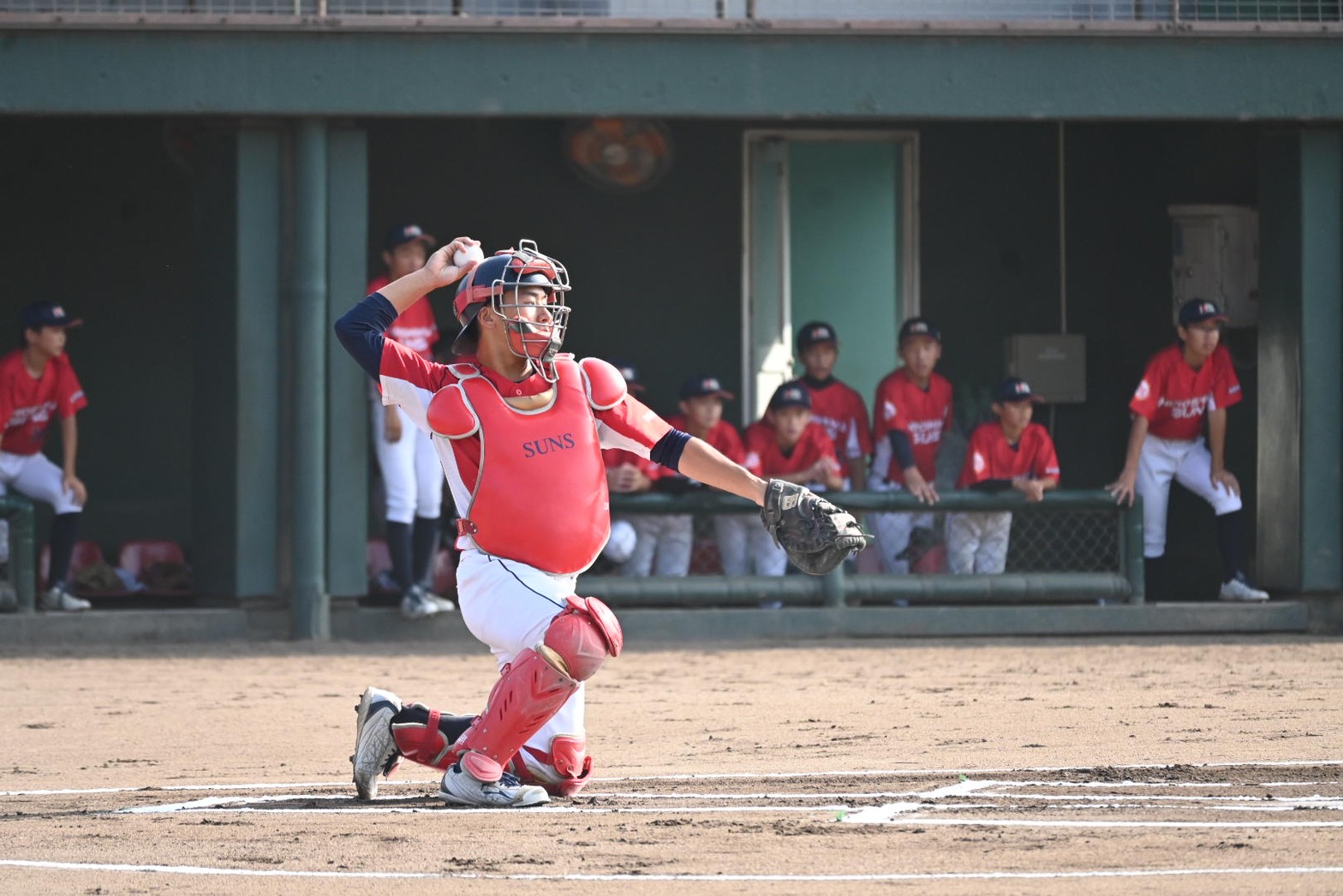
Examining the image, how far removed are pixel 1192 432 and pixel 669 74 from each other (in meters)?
3.64

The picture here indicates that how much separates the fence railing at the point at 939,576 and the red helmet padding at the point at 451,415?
4.86 m

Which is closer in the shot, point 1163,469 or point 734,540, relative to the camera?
point 734,540

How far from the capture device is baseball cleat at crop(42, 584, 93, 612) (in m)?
10.2

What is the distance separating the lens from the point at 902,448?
424 inches

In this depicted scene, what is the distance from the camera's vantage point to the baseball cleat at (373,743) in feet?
17.8

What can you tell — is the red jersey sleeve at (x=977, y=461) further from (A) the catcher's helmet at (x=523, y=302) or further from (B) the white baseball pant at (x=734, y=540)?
(A) the catcher's helmet at (x=523, y=302)

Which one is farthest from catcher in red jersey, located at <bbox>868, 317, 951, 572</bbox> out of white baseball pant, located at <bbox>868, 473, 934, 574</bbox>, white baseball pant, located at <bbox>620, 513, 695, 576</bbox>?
white baseball pant, located at <bbox>620, 513, 695, 576</bbox>

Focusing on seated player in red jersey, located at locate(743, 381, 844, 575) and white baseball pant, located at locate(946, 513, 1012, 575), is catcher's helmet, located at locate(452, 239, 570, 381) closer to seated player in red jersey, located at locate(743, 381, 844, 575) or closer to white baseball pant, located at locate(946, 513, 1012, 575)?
seated player in red jersey, located at locate(743, 381, 844, 575)

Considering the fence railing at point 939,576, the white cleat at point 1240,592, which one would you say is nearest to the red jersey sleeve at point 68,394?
the fence railing at point 939,576

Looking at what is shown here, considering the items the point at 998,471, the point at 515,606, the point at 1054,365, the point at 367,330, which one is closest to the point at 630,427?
the point at 515,606

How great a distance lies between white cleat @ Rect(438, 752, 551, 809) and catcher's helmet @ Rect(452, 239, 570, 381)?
1.11 metres

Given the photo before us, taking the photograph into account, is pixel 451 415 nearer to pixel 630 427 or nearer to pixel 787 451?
pixel 630 427

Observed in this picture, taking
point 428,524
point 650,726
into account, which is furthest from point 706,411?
point 650,726

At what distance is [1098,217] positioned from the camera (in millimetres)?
13008
